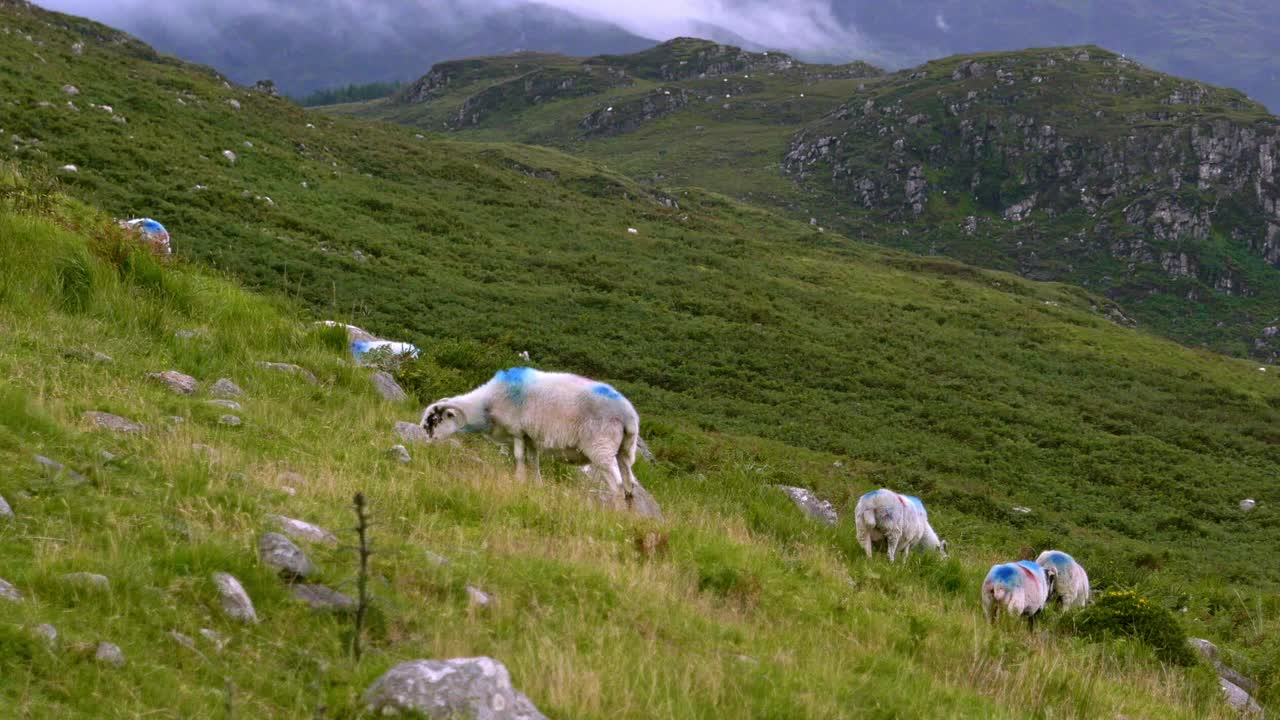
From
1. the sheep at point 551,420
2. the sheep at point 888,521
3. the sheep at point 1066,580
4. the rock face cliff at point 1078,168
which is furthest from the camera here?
the rock face cliff at point 1078,168

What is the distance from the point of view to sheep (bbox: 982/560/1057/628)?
11.4 meters

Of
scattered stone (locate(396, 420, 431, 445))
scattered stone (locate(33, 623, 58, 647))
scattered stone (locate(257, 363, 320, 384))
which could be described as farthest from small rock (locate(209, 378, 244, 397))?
scattered stone (locate(33, 623, 58, 647))

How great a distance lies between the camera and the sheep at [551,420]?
12156 millimetres

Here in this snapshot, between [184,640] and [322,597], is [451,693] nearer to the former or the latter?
[184,640]

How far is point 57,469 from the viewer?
281 inches

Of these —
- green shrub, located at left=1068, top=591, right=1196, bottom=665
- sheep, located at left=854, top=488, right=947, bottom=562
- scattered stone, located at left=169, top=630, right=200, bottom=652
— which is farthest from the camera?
sheep, located at left=854, top=488, right=947, bottom=562

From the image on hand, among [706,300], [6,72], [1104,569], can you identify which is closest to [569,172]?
[706,300]

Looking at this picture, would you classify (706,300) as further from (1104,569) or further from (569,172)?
(569,172)

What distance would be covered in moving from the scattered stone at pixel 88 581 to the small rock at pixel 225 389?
19.9ft

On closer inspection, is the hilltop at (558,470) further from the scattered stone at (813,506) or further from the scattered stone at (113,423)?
the scattered stone at (813,506)

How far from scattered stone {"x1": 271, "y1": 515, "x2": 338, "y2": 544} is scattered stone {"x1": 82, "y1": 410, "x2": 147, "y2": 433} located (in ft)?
7.81

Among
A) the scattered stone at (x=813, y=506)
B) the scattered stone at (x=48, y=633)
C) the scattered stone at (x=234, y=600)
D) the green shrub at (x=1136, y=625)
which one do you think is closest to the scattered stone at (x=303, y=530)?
the scattered stone at (x=234, y=600)

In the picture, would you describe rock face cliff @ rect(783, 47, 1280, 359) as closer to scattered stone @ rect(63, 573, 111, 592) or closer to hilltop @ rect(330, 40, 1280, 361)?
hilltop @ rect(330, 40, 1280, 361)

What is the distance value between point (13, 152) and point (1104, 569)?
34405mm
